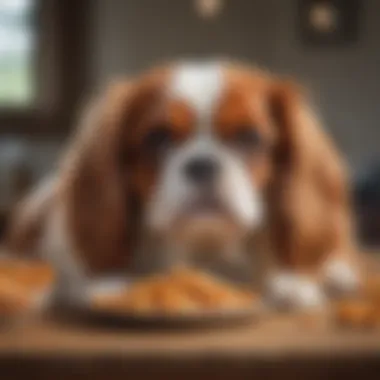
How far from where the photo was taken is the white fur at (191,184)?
3.28 ft

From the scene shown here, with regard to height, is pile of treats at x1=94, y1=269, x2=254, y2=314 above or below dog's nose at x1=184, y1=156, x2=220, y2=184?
below

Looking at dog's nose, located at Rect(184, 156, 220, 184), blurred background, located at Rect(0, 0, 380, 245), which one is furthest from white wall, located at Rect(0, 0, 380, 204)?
dog's nose, located at Rect(184, 156, 220, 184)

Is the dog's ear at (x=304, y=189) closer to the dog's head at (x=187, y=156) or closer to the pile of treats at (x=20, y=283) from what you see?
the dog's head at (x=187, y=156)

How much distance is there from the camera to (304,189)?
1038 mm

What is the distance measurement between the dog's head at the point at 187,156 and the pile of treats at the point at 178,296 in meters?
0.04

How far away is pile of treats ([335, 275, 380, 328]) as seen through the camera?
0.99 metres

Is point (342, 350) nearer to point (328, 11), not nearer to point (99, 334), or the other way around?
point (99, 334)

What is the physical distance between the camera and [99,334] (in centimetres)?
97

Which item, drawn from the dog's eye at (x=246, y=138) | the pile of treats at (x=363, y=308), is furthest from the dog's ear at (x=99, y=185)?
the pile of treats at (x=363, y=308)

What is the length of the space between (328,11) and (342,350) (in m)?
0.35

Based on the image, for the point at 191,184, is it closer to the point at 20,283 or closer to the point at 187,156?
the point at 187,156

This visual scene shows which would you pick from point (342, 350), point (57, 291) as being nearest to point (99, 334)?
point (57, 291)

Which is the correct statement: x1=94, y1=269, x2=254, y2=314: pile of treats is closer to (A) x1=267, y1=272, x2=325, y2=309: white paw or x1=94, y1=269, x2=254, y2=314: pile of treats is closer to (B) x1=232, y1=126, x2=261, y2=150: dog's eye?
(A) x1=267, y1=272, x2=325, y2=309: white paw

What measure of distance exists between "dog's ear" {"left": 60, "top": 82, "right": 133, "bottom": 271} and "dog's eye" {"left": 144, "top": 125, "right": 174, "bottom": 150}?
0.10 feet
